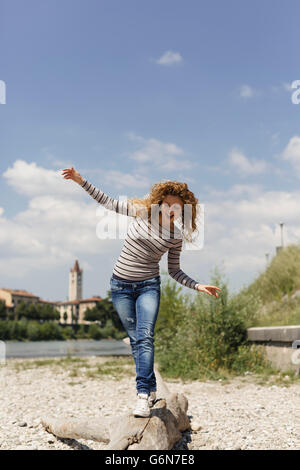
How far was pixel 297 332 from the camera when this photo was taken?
8.97 m

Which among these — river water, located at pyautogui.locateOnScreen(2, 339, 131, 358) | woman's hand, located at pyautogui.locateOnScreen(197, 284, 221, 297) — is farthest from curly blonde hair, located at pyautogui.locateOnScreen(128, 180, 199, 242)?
river water, located at pyautogui.locateOnScreen(2, 339, 131, 358)

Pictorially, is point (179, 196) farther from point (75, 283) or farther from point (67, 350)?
point (75, 283)

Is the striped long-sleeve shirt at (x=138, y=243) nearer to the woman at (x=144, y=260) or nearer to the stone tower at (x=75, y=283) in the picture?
the woman at (x=144, y=260)

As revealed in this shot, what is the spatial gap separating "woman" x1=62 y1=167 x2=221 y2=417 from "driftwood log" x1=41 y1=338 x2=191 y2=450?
164 millimetres

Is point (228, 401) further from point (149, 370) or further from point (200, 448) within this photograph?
point (149, 370)

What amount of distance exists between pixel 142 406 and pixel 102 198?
1931 millimetres

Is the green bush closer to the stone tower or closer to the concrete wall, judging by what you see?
the concrete wall

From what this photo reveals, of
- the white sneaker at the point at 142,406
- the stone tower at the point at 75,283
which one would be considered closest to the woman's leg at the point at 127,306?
the white sneaker at the point at 142,406

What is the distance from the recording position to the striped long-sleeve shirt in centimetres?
386

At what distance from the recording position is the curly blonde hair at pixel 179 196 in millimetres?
3912

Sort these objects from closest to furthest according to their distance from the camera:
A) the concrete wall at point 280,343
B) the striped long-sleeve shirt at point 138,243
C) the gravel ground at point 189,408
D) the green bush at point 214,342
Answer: the striped long-sleeve shirt at point 138,243
the gravel ground at point 189,408
the concrete wall at point 280,343
the green bush at point 214,342

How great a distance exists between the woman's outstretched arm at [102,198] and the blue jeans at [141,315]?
2.11 feet

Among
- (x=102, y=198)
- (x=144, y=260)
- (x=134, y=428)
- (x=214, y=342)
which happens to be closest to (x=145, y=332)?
(x=144, y=260)
